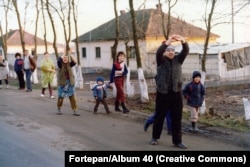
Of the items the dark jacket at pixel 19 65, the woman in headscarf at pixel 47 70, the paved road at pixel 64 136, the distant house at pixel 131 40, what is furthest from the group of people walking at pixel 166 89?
the distant house at pixel 131 40

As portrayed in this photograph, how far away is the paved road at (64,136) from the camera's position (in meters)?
7.04

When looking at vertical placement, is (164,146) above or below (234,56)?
below

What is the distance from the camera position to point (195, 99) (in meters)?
8.70

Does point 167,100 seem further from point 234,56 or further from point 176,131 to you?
point 234,56

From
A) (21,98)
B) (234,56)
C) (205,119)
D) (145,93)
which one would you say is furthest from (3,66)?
(234,56)

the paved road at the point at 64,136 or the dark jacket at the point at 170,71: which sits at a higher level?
the dark jacket at the point at 170,71

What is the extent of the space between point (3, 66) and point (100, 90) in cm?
1015

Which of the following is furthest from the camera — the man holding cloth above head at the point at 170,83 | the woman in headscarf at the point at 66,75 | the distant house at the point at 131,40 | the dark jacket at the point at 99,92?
the distant house at the point at 131,40

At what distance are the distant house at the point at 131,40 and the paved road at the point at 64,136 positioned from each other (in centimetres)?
2268

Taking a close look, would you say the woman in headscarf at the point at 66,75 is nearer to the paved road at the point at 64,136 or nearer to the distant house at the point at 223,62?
the paved road at the point at 64,136

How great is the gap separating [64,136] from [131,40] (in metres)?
25.7

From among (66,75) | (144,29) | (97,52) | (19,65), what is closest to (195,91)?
(66,75)

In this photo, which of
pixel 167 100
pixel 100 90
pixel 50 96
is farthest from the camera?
pixel 50 96

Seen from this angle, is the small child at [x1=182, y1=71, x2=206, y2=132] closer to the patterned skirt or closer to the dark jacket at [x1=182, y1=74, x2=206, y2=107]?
the dark jacket at [x1=182, y1=74, x2=206, y2=107]
